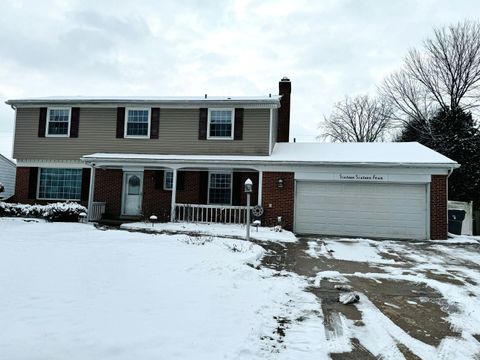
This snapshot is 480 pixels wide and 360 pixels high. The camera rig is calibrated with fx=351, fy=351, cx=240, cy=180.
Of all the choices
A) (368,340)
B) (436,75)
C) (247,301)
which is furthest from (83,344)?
(436,75)

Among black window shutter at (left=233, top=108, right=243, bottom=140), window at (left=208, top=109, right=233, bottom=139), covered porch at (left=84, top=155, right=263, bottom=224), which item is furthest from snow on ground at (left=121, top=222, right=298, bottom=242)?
window at (left=208, top=109, right=233, bottom=139)

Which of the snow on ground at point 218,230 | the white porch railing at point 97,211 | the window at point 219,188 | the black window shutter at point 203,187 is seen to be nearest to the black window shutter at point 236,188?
the window at point 219,188

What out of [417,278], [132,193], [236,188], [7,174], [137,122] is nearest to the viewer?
[417,278]

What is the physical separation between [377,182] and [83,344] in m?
11.9

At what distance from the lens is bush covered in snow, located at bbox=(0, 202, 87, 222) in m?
12.7

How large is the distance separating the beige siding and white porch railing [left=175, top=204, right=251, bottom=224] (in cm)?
235

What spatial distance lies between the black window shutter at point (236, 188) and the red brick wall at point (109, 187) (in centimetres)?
504

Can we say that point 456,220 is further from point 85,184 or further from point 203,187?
point 85,184

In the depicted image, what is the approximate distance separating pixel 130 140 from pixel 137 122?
85 cm

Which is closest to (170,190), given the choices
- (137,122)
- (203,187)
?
(203,187)

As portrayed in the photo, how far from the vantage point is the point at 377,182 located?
13.1 m

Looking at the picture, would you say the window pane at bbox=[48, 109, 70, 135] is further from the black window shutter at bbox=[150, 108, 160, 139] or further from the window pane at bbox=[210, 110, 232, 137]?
the window pane at bbox=[210, 110, 232, 137]

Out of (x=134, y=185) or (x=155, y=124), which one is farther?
(x=134, y=185)

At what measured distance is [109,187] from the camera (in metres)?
15.5
